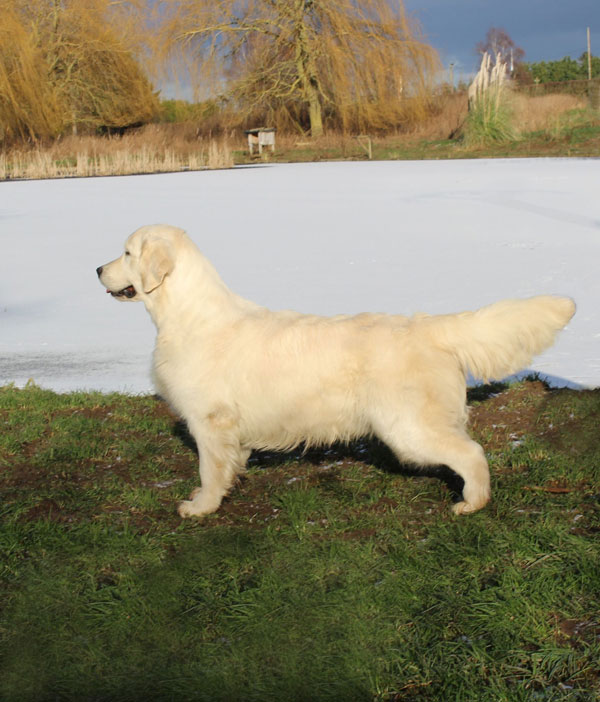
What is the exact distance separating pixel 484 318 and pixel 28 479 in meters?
2.60

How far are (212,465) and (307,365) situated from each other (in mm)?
687

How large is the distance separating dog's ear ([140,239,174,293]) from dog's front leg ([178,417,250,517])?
758mm

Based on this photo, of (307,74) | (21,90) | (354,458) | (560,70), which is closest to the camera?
(354,458)

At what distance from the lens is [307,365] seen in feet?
11.8

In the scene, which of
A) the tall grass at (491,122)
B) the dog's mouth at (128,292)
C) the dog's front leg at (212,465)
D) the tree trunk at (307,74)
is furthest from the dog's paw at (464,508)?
the tree trunk at (307,74)

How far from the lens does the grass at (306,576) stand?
2396 mm

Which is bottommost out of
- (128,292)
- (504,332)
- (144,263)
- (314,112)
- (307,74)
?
(504,332)

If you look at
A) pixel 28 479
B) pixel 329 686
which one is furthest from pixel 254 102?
pixel 329 686

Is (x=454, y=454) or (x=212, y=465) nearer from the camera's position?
(x=454, y=454)

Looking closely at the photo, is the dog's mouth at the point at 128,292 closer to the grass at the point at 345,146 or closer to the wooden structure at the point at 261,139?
the grass at the point at 345,146

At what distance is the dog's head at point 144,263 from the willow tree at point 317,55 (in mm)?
24626

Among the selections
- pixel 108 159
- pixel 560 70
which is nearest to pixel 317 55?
pixel 108 159

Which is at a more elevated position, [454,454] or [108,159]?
[108,159]

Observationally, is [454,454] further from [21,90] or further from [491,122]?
[21,90]
